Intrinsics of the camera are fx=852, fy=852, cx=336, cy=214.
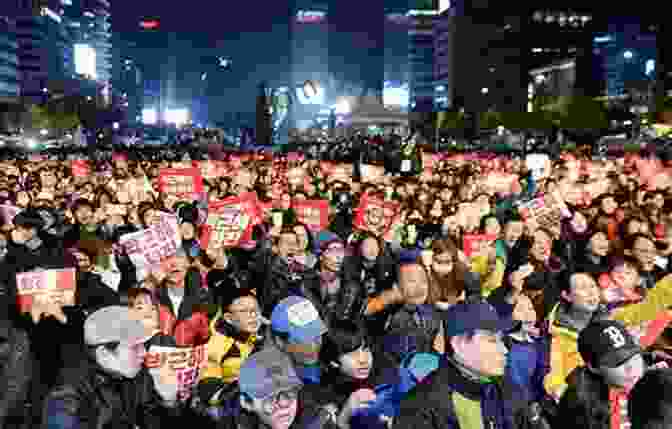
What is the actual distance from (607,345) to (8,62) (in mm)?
122990

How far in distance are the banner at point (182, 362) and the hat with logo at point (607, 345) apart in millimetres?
2574

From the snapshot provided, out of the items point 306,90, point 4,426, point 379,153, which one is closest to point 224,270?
point 4,426

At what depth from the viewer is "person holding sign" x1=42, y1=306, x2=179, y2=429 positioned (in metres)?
3.95

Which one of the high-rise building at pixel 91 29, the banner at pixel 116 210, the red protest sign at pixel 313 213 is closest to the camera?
the banner at pixel 116 210

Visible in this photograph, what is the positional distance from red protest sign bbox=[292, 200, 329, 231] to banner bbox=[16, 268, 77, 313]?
4.36 meters

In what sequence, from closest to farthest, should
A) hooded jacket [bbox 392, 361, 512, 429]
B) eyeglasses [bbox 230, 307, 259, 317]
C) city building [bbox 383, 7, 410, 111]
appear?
hooded jacket [bbox 392, 361, 512, 429] < eyeglasses [bbox 230, 307, 259, 317] < city building [bbox 383, 7, 410, 111]

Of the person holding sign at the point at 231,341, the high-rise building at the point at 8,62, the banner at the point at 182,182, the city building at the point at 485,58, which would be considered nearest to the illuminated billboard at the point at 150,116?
the high-rise building at the point at 8,62

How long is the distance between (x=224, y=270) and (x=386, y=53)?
19141 centimetres

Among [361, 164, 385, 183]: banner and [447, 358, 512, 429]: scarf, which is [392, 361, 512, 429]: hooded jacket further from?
[361, 164, 385, 183]: banner

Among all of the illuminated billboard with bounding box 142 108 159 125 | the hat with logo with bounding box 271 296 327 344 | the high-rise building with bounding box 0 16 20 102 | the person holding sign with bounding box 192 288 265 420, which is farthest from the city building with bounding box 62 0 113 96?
the hat with logo with bounding box 271 296 327 344

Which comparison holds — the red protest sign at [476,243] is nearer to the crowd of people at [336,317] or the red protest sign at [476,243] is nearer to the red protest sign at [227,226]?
the crowd of people at [336,317]

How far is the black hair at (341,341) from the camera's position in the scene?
15.6ft

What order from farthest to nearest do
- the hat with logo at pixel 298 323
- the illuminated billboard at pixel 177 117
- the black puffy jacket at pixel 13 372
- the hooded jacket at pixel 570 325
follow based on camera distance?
the illuminated billboard at pixel 177 117 < the black puffy jacket at pixel 13 372 < the hooded jacket at pixel 570 325 < the hat with logo at pixel 298 323

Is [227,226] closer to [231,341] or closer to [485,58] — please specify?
[231,341]
